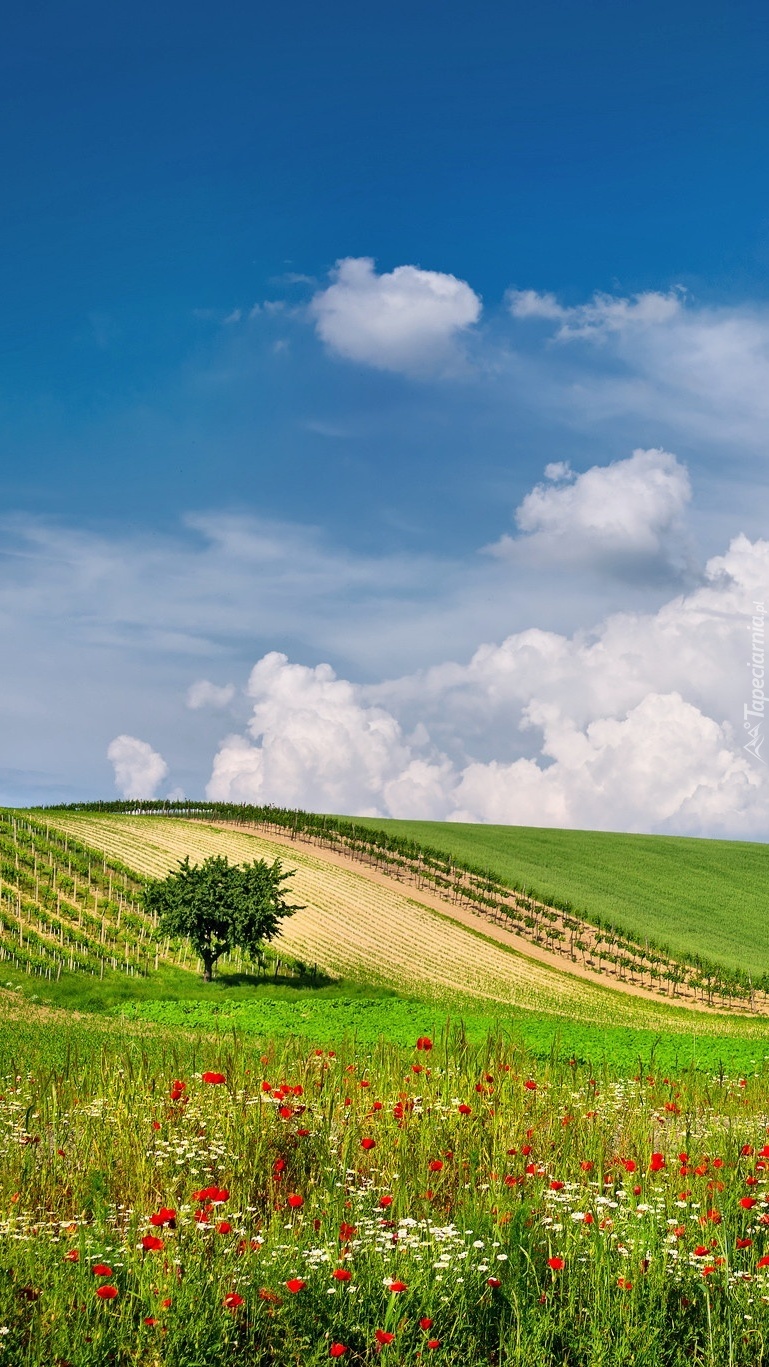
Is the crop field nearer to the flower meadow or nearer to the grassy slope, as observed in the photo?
the grassy slope

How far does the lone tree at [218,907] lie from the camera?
36.9m

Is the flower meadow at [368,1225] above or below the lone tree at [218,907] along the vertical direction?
above

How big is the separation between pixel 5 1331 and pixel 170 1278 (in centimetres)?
99

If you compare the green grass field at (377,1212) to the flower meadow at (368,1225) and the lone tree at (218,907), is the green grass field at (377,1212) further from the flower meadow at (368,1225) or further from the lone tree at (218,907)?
the lone tree at (218,907)

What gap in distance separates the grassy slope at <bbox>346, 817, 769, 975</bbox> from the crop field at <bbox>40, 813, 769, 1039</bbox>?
1363 cm

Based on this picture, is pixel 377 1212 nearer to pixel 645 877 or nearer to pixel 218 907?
pixel 218 907

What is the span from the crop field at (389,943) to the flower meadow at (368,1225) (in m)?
26.5

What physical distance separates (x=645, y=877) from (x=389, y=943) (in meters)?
35.6

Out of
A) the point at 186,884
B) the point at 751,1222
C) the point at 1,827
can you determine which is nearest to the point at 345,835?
the point at 1,827

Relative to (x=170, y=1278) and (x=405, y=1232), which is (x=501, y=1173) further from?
(x=170, y=1278)

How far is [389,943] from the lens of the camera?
1829 inches

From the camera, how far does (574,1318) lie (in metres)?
6.94

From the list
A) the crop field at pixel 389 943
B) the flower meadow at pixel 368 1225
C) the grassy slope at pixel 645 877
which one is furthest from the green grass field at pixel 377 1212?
the grassy slope at pixel 645 877

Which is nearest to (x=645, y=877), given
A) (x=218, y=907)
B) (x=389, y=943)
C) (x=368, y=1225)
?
(x=389, y=943)
